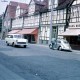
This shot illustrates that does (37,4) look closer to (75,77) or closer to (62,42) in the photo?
(62,42)

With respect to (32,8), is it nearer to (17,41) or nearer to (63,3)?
(63,3)

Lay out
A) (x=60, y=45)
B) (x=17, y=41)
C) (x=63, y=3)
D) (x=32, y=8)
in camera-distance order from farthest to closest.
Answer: (x=32, y=8) → (x=63, y=3) → (x=17, y=41) → (x=60, y=45)

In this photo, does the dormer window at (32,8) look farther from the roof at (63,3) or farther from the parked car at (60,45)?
the parked car at (60,45)

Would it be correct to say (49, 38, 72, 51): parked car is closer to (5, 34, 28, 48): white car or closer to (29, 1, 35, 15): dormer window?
(5, 34, 28, 48): white car

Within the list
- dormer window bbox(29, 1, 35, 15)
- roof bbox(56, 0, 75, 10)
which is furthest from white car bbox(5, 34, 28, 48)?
dormer window bbox(29, 1, 35, 15)

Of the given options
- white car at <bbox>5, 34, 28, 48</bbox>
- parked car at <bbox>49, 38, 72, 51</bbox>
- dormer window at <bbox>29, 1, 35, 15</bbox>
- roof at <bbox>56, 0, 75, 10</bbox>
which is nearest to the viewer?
parked car at <bbox>49, 38, 72, 51</bbox>

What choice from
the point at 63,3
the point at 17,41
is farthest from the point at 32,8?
the point at 17,41

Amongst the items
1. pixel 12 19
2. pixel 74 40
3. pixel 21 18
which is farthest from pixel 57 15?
pixel 12 19

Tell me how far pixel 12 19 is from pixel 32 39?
56.9 ft

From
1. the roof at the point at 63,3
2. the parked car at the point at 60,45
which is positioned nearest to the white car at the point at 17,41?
the parked car at the point at 60,45

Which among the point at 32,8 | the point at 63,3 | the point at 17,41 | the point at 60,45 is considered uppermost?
the point at 32,8

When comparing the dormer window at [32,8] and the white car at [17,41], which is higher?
the dormer window at [32,8]

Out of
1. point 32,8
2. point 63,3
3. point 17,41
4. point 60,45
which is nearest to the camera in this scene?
point 60,45

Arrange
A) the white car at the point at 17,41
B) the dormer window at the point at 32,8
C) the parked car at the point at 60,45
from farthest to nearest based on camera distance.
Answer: the dormer window at the point at 32,8, the white car at the point at 17,41, the parked car at the point at 60,45
